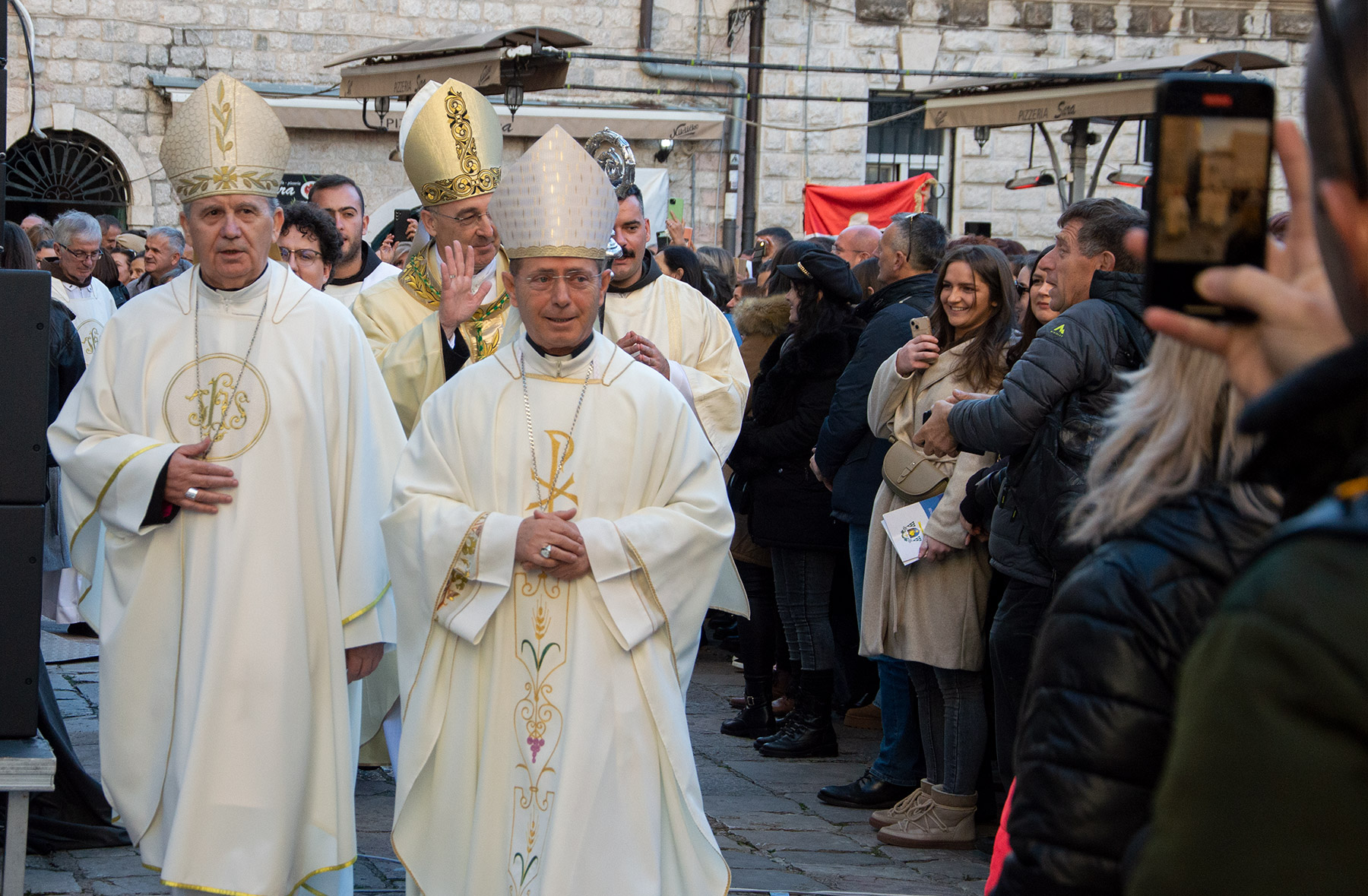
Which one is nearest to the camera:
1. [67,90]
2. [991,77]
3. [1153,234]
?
[1153,234]

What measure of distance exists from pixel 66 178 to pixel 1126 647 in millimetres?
15362

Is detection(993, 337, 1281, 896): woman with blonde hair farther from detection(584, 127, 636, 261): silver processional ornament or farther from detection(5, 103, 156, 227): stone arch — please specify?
detection(5, 103, 156, 227): stone arch

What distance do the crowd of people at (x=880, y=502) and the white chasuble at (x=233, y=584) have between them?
0.03 m

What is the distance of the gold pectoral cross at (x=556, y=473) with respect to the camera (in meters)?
3.47

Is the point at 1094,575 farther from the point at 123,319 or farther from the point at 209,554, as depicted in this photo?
the point at 123,319

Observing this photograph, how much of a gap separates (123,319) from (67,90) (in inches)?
488

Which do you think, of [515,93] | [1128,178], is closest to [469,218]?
[515,93]

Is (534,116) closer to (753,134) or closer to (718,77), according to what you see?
(718,77)

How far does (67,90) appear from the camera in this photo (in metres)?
14.9

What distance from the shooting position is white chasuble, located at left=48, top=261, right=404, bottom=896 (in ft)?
12.2

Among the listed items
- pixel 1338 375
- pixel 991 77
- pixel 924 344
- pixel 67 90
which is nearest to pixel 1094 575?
pixel 1338 375

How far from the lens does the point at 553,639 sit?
340 cm

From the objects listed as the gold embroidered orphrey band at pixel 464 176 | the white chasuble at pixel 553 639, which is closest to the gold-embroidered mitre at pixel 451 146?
the gold embroidered orphrey band at pixel 464 176

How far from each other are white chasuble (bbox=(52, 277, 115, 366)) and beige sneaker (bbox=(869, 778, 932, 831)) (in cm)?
521
